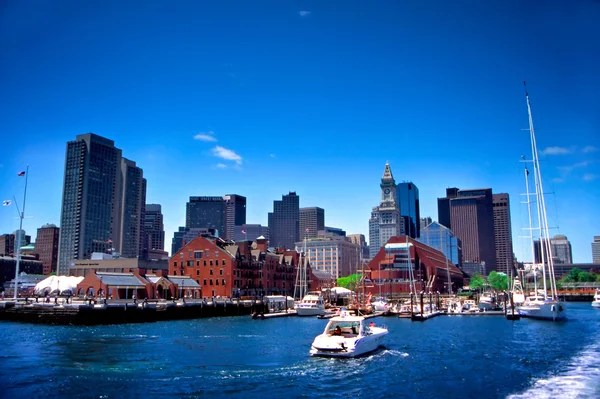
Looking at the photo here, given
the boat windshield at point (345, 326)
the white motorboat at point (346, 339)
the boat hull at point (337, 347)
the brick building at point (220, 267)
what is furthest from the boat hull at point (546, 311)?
the brick building at point (220, 267)

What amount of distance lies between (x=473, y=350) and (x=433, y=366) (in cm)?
1234

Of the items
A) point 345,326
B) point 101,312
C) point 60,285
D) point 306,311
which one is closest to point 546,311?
point 306,311

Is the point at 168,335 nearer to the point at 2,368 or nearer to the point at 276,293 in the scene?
the point at 2,368

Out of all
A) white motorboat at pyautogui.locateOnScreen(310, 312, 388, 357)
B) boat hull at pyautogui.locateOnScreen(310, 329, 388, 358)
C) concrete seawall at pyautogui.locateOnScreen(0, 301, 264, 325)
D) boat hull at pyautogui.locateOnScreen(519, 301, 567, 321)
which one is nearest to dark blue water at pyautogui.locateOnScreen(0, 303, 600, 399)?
boat hull at pyautogui.locateOnScreen(310, 329, 388, 358)

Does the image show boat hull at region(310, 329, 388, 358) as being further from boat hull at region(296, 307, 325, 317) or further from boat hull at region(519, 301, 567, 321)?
boat hull at region(296, 307, 325, 317)

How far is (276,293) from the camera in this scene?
6683 inches

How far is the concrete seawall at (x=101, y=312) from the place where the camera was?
8362 cm

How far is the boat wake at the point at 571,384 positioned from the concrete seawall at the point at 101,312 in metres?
68.2

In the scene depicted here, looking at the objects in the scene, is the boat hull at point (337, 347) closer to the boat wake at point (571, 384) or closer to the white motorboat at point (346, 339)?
the white motorboat at point (346, 339)

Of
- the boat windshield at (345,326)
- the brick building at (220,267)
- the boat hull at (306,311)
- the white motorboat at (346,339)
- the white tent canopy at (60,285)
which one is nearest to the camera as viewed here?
the white motorboat at (346,339)

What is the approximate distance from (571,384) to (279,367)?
21180 mm

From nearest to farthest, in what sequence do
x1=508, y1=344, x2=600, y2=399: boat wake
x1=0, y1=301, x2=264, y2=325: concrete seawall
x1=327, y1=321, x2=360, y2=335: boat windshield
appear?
x1=508, y1=344, x2=600, y2=399: boat wake < x1=327, y1=321, x2=360, y2=335: boat windshield < x1=0, y1=301, x2=264, y2=325: concrete seawall

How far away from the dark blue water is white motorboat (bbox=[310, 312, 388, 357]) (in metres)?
0.87

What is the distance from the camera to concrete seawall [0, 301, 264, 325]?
8362cm
